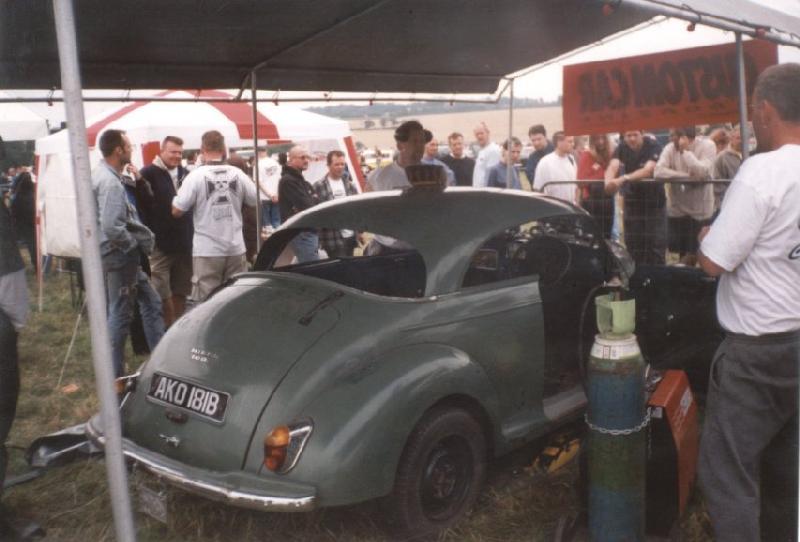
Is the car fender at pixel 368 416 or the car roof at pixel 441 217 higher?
the car roof at pixel 441 217

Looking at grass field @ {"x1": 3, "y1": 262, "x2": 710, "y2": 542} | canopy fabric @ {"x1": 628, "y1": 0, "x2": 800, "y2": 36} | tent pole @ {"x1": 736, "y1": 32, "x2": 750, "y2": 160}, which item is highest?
canopy fabric @ {"x1": 628, "y1": 0, "x2": 800, "y2": 36}

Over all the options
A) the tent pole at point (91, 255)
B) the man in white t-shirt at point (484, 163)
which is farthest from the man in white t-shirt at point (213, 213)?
the man in white t-shirt at point (484, 163)

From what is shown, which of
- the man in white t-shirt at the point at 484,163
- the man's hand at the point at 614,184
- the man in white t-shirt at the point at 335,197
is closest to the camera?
the man in white t-shirt at the point at 335,197

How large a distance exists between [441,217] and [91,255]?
6.35ft

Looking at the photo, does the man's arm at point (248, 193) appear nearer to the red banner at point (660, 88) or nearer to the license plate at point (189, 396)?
the red banner at point (660, 88)

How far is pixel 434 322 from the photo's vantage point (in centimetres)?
327

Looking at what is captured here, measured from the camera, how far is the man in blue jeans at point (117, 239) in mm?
4996

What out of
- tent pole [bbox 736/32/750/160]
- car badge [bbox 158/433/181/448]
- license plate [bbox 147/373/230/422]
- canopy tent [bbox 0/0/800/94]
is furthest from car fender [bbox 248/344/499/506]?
tent pole [bbox 736/32/750/160]

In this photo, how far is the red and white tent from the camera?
26.5 ft

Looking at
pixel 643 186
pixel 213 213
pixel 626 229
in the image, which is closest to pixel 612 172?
pixel 643 186

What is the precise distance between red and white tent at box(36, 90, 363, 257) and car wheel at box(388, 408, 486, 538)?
5.90m

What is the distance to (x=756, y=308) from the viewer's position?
2.39m

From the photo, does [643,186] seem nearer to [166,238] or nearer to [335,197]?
[335,197]

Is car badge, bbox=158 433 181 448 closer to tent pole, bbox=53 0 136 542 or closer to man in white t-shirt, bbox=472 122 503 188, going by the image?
tent pole, bbox=53 0 136 542
